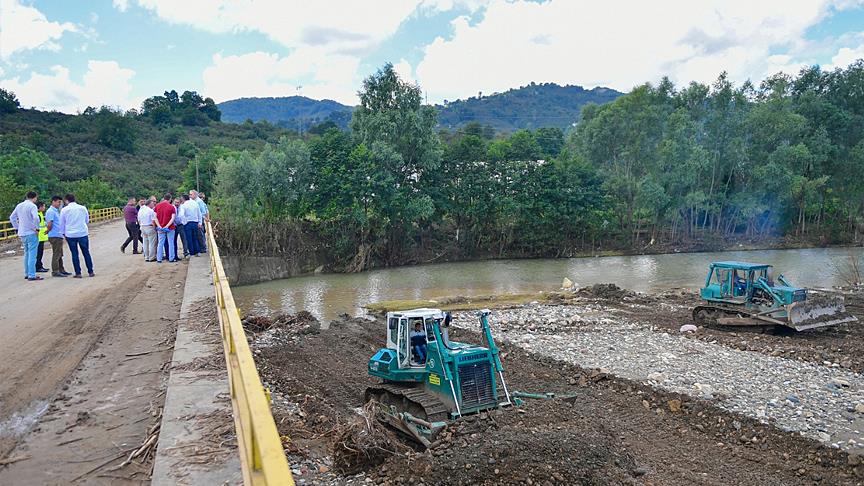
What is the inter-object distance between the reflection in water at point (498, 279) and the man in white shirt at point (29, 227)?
12484 mm

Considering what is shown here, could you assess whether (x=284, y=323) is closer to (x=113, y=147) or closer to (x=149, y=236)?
(x=149, y=236)

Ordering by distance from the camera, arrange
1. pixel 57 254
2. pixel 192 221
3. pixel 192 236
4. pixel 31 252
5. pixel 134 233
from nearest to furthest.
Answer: pixel 31 252
pixel 57 254
pixel 192 221
pixel 192 236
pixel 134 233

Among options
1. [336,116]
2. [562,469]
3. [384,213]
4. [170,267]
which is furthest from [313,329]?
[336,116]

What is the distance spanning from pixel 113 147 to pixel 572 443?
290ft

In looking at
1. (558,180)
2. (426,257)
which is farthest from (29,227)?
(558,180)

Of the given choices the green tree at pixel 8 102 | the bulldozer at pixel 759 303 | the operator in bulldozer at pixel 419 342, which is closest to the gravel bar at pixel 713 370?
the bulldozer at pixel 759 303

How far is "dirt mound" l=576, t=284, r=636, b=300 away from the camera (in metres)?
28.4

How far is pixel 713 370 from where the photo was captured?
1557 centimetres

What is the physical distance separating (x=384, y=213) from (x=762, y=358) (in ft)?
104

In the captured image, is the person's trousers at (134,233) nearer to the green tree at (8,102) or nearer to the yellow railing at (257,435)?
the yellow railing at (257,435)

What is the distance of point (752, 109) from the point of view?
5288cm

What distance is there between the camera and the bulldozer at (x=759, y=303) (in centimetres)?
1936

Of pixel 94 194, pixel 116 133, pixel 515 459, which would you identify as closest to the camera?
pixel 515 459

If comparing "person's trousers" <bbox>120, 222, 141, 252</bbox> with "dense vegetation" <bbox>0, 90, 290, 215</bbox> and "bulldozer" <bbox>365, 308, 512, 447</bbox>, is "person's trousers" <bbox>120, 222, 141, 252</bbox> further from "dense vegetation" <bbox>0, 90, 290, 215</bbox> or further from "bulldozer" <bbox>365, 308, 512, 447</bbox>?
"dense vegetation" <bbox>0, 90, 290, 215</bbox>
